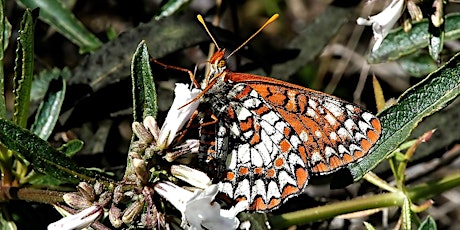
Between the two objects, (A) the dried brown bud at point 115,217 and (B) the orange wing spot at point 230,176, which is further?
(B) the orange wing spot at point 230,176

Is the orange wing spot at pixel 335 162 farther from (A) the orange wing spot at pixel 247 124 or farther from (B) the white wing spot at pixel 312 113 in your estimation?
(A) the orange wing spot at pixel 247 124

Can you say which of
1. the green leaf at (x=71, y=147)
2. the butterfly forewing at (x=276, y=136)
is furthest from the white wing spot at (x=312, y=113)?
the green leaf at (x=71, y=147)

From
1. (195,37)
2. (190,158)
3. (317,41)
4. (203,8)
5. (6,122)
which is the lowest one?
(6,122)

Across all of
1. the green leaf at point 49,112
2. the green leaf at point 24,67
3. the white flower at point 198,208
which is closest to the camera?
the white flower at point 198,208

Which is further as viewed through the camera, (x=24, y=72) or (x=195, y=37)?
(x=195, y=37)

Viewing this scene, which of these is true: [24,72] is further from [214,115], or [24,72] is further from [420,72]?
[420,72]

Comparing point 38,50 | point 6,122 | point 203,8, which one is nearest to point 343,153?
point 6,122

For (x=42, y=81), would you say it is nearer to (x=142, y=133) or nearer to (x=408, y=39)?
(x=142, y=133)
